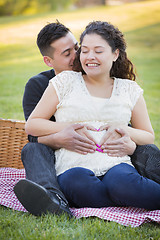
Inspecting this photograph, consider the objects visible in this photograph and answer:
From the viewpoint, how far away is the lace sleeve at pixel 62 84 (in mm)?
2318

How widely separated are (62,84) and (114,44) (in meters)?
0.44

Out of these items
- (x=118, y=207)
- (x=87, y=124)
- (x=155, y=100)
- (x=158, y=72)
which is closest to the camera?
(x=118, y=207)

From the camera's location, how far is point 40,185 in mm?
1920

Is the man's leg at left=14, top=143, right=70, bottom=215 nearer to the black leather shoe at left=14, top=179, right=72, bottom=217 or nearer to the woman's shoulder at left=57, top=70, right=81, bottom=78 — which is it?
the black leather shoe at left=14, top=179, right=72, bottom=217

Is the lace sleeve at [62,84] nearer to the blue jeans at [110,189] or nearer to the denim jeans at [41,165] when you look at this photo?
the denim jeans at [41,165]

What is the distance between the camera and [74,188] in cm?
206

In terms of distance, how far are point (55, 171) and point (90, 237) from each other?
1.91ft

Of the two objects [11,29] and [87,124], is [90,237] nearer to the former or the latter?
[87,124]

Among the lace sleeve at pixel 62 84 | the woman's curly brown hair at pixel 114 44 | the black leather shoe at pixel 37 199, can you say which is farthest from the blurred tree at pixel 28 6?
the black leather shoe at pixel 37 199

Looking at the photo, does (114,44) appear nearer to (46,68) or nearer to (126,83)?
(126,83)

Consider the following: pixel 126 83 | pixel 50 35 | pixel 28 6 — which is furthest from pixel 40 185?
pixel 28 6

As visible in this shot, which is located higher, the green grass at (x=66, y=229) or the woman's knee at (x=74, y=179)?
the woman's knee at (x=74, y=179)

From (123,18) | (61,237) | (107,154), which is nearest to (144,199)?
(107,154)

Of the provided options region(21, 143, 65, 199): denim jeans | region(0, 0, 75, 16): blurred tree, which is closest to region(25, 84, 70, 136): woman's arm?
region(21, 143, 65, 199): denim jeans
